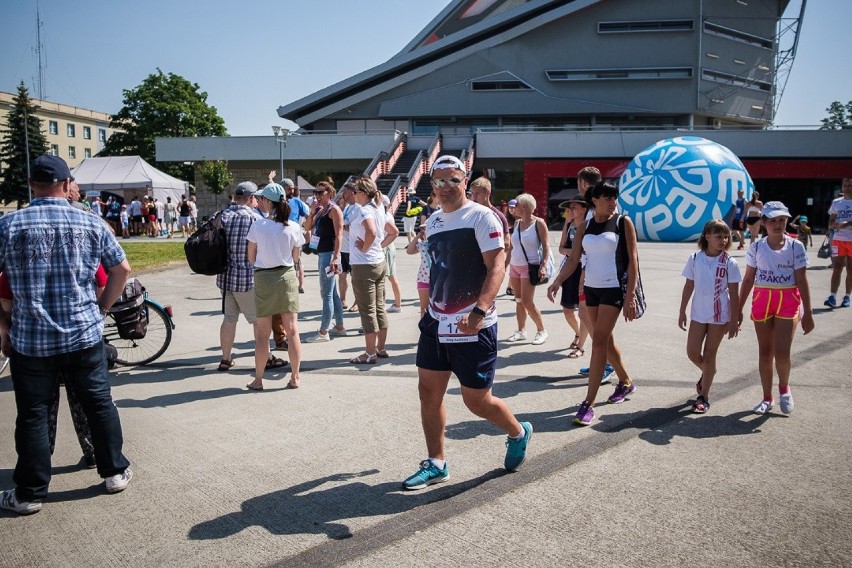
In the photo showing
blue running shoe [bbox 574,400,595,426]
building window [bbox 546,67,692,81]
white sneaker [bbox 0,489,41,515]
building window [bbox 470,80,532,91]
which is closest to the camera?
white sneaker [bbox 0,489,41,515]

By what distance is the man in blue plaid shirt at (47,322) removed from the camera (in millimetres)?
3795

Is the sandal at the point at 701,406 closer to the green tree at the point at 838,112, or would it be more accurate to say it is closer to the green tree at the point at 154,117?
the green tree at the point at 154,117

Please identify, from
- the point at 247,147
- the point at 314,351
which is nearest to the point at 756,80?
the point at 247,147

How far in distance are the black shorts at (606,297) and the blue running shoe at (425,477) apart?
6.33ft

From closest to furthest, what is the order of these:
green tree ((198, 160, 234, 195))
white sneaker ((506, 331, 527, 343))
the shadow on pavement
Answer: the shadow on pavement, white sneaker ((506, 331, 527, 343)), green tree ((198, 160, 234, 195))

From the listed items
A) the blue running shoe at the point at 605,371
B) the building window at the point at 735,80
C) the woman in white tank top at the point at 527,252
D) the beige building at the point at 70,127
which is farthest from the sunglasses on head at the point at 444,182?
the beige building at the point at 70,127

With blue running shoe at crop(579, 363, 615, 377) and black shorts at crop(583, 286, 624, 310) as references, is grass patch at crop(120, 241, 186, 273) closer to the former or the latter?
blue running shoe at crop(579, 363, 615, 377)

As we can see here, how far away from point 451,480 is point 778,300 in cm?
311

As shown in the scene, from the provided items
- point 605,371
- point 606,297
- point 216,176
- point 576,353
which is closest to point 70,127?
point 216,176

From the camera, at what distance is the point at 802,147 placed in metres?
37.8

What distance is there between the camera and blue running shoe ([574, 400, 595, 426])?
16.7 feet

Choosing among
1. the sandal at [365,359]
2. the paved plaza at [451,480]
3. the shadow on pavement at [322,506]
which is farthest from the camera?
the sandal at [365,359]

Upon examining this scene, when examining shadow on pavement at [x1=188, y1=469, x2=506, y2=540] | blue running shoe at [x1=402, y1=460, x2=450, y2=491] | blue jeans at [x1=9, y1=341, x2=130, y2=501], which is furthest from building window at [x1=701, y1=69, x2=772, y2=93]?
blue jeans at [x1=9, y1=341, x2=130, y2=501]

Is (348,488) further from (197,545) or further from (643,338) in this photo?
(643,338)
